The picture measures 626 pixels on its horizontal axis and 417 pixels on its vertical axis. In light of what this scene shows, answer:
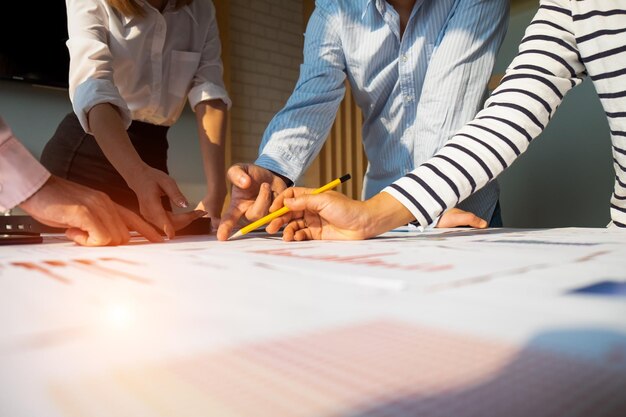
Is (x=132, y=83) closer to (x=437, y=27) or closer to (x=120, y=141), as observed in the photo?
(x=120, y=141)

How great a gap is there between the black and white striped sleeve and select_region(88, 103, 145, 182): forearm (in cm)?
52

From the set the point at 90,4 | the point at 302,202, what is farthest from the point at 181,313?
the point at 90,4

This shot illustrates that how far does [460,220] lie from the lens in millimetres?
921

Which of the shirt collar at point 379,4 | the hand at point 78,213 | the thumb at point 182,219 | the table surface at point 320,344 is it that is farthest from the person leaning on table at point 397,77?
the table surface at point 320,344

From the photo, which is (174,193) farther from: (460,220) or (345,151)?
(345,151)

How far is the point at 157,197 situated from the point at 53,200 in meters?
0.23

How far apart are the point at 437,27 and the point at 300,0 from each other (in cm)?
246

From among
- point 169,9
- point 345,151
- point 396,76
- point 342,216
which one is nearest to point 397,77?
point 396,76

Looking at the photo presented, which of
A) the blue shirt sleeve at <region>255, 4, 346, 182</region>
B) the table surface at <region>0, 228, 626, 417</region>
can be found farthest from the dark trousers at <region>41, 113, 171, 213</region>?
the table surface at <region>0, 228, 626, 417</region>

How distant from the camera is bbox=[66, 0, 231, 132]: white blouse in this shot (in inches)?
42.6

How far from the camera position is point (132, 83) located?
1328mm

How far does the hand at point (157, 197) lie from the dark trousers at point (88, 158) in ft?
1.48

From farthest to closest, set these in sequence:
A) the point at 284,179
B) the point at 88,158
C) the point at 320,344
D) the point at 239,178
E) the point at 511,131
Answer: the point at 88,158 → the point at 284,179 → the point at 239,178 → the point at 511,131 → the point at 320,344

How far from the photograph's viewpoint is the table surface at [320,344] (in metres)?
0.13
